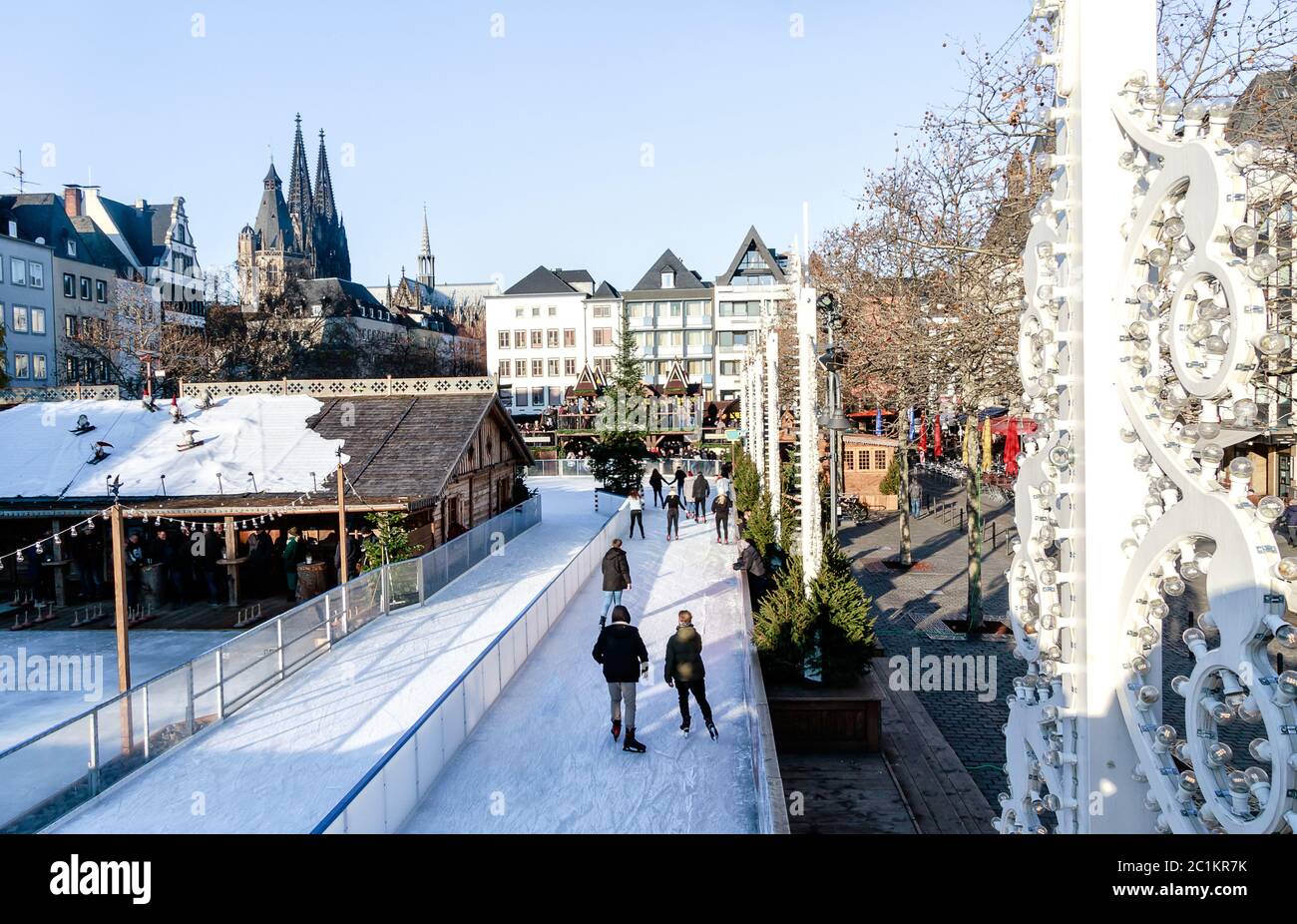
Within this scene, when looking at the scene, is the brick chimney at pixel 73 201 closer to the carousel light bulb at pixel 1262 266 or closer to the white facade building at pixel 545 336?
the white facade building at pixel 545 336

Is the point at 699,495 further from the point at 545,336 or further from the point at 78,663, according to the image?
the point at 545,336

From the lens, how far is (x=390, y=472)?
864 inches

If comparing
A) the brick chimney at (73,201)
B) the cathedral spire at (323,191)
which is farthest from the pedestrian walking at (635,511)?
the cathedral spire at (323,191)

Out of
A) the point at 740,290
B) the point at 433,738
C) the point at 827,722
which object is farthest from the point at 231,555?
the point at 740,290

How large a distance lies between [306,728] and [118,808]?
8.09 feet

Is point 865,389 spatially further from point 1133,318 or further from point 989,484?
point 1133,318

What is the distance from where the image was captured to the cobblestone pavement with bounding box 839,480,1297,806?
12.3 meters

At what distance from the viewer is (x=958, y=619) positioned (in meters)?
19.4

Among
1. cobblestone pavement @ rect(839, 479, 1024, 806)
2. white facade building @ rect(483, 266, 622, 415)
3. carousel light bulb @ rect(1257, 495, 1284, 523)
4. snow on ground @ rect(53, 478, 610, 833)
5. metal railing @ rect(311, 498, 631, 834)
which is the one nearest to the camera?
carousel light bulb @ rect(1257, 495, 1284, 523)

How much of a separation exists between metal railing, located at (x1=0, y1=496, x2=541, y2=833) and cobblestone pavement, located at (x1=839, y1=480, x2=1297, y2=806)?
945cm

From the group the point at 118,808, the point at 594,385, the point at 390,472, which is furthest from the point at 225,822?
the point at 594,385

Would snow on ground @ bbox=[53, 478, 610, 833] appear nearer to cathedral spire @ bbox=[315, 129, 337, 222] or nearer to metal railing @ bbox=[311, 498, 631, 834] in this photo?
metal railing @ bbox=[311, 498, 631, 834]

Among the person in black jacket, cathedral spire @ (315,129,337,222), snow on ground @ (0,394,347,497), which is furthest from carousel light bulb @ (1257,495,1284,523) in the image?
cathedral spire @ (315,129,337,222)

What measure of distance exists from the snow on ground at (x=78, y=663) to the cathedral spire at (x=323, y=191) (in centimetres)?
13184
